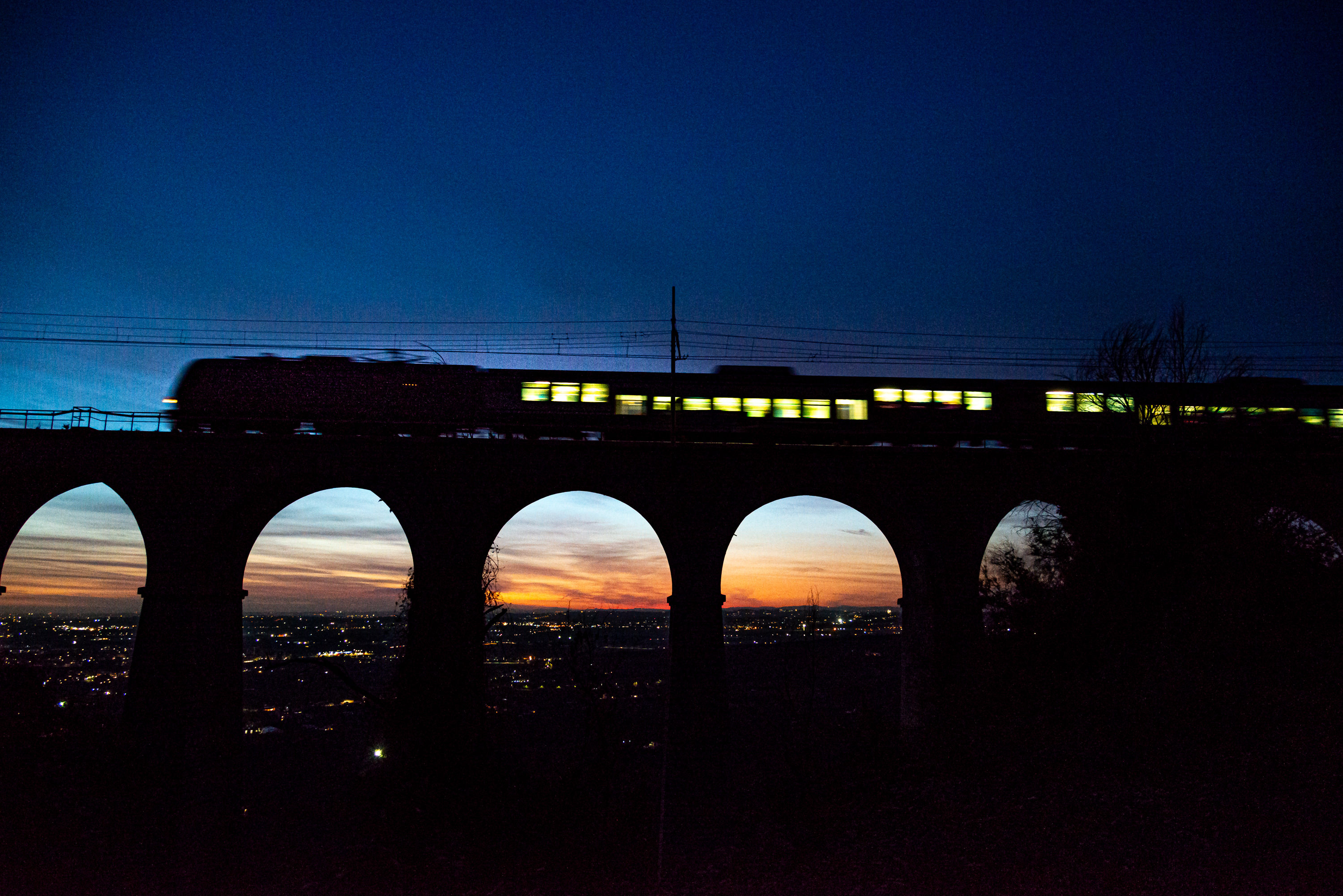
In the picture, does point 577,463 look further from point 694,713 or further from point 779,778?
point 779,778

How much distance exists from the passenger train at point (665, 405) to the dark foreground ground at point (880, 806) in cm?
667

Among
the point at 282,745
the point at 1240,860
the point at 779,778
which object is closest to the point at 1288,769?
the point at 1240,860

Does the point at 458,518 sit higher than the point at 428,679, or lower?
higher

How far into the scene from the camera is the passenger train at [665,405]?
795 inches

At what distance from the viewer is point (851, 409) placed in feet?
68.0

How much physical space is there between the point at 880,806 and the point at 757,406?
1085 centimetres

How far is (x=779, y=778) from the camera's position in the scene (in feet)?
54.7

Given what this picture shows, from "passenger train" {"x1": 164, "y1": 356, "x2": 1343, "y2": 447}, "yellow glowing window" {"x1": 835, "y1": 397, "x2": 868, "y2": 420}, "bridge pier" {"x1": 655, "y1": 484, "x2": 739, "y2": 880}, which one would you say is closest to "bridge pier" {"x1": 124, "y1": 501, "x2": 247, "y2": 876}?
"passenger train" {"x1": 164, "y1": 356, "x2": 1343, "y2": 447}

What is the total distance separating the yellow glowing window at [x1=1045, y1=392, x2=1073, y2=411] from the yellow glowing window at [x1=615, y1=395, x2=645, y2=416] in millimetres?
11211

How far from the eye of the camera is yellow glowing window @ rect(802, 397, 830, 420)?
67.2 ft

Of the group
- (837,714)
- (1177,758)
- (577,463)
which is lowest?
(837,714)

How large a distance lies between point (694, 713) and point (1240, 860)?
34.1 feet

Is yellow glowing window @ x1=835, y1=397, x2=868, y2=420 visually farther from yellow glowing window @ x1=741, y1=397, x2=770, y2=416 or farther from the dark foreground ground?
the dark foreground ground

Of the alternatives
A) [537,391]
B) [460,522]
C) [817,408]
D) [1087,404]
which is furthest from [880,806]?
[1087,404]
